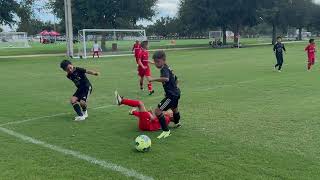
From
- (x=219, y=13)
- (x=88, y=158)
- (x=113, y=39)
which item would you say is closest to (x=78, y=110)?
(x=88, y=158)

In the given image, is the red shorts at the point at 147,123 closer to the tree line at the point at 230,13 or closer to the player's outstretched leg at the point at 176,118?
the player's outstretched leg at the point at 176,118

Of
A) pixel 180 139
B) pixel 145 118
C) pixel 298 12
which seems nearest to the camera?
pixel 180 139

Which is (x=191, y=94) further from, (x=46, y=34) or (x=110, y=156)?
(x=46, y=34)

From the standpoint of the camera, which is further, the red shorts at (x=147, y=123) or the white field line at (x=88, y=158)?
the red shorts at (x=147, y=123)

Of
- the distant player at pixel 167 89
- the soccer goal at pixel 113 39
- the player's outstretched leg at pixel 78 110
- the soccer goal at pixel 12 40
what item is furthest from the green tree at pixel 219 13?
the distant player at pixel 167 89

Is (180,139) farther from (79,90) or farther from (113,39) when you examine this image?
(113,39)

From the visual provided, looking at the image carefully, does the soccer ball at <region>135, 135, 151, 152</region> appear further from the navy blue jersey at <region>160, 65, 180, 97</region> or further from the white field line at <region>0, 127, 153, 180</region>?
the navy blue jersey at <region>160, 65, 180, 97</region>

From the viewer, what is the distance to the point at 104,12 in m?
54.2

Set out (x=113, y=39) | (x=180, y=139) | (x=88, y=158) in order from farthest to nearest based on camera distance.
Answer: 1. (x=113, y=39)
2. (x=180, y=139)
3. (x=88, y=158)

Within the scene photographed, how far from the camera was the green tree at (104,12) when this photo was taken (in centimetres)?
5344

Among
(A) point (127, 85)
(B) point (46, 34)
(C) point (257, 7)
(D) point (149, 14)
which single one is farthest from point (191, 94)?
(B) point (46, 34)

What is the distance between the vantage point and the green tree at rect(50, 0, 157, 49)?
53.4 m

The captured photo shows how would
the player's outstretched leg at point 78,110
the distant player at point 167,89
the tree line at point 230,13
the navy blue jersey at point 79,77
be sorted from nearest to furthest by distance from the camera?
the distant player at point 167,89 → the player's outstretched leg at point 78,110 → the navy blue jersey at point 79,77 → the tree line at point 230,13

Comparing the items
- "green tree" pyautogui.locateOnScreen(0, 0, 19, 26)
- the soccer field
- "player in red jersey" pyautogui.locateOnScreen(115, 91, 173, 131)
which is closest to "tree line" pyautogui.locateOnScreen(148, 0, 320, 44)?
"green tree" pyautogui.locateOnScreen(0, 0, 19, 26)
